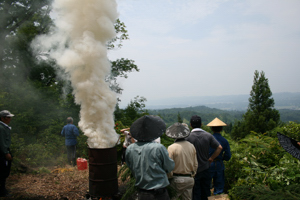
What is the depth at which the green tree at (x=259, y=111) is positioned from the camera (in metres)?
24.1

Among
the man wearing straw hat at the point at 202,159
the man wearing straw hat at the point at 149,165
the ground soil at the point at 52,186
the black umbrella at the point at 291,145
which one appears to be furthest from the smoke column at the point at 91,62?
the black umbrella at the point at 291,145

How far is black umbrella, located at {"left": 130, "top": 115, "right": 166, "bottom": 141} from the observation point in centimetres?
349

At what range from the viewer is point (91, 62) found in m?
7.41

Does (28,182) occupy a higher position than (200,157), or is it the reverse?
(200,157)

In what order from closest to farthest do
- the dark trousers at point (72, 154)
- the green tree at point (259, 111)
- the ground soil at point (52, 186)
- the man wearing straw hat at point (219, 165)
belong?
the man wearing straw hat at point (219, 165), the ground soil at point (52, 186), the dark trousers at point (72, 154), the green tree at point (259, 111)

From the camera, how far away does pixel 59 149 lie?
10844 mm

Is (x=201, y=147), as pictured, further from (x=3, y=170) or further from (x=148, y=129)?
(x=3, y=170)

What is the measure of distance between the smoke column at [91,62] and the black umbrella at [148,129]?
3514mm

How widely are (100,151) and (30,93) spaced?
887 cm

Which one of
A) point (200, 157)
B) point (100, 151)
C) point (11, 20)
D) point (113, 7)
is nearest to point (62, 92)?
point (11, 20)

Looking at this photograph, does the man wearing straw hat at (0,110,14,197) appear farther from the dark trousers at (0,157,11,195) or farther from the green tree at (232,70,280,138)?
the green tree at (232,70,280,138)

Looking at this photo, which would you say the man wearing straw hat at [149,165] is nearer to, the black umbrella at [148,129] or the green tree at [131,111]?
the black umbrella at [148,129]

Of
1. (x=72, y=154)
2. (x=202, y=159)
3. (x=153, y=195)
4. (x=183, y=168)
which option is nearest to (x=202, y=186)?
(x=202, y=159)

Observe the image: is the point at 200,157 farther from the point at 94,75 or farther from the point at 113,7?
the point at 113,7
